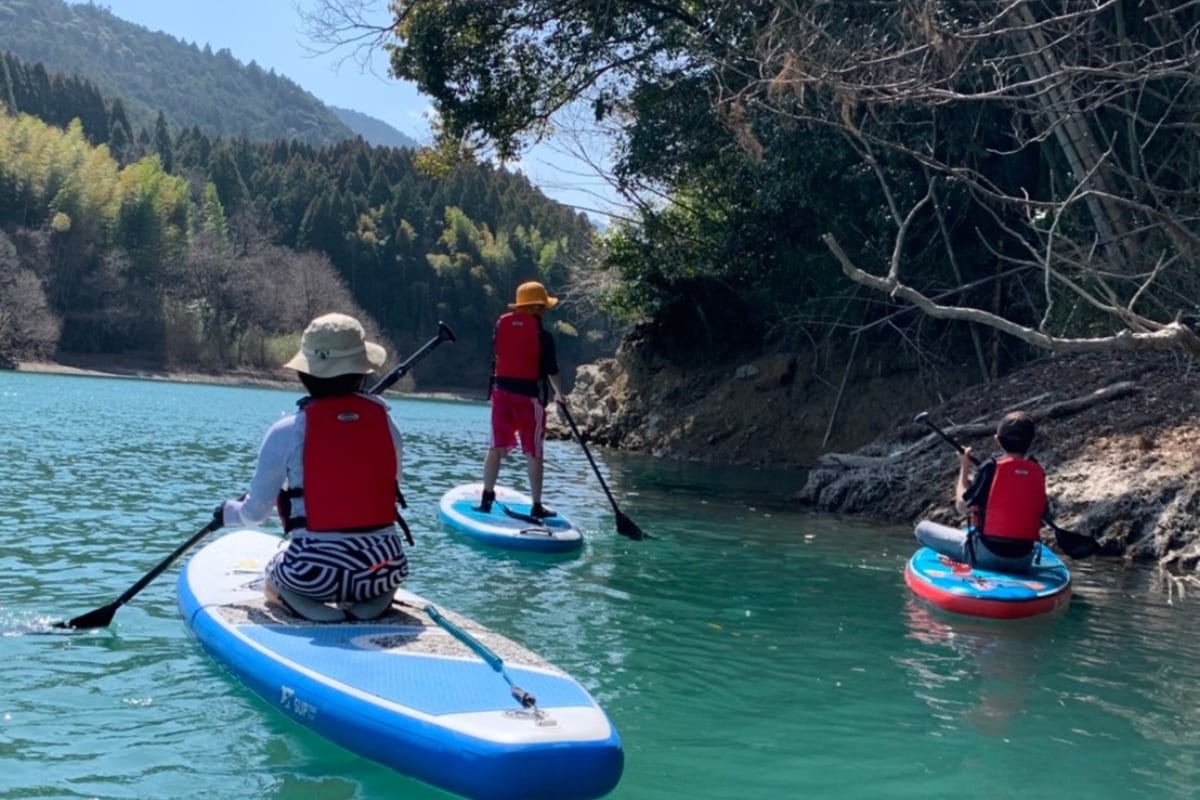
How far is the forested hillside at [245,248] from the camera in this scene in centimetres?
6150

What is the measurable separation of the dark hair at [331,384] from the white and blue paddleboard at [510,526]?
13.3ft

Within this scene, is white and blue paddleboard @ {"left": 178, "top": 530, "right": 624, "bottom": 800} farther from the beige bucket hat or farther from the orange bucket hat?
the orange bucket hat

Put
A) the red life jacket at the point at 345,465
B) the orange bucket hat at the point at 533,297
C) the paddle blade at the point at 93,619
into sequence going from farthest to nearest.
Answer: the orange bucket hat at the point at 533,297 < the paddle blade at the point at 93,619 < the red life jacket at the point at 345,465

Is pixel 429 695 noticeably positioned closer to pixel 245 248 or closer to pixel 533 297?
pixel 533 297

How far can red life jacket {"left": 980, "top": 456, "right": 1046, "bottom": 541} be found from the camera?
26.4ft

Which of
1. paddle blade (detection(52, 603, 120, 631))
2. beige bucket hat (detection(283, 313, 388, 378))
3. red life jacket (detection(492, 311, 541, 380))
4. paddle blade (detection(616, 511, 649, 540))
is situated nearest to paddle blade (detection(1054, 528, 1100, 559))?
paddle blade (detection(616, 511, 649, 540))

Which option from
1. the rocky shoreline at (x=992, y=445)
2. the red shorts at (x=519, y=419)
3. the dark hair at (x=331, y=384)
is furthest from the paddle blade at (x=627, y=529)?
the dark hair at (x=331, y=384)

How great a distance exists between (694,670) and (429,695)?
205 centimetres

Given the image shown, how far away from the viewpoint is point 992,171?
16922 millimetres

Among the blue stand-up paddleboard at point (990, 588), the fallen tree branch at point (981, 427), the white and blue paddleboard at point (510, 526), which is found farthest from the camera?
the fallen tree branch at point (981, 427)

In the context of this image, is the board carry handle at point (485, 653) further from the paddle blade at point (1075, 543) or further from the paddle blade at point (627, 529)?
the paddle blade at point (1075, 543)

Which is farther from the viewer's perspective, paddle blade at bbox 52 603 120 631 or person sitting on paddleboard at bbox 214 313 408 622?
paddle blade at bbox 52 603 120 631

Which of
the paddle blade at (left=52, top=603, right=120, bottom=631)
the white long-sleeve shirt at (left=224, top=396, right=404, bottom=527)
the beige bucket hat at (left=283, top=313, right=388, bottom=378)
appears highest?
the beige bucket hat at (left=283, top=313, right=388, bottom=378)

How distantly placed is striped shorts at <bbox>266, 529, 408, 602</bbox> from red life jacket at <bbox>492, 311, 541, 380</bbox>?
14.3 feet
